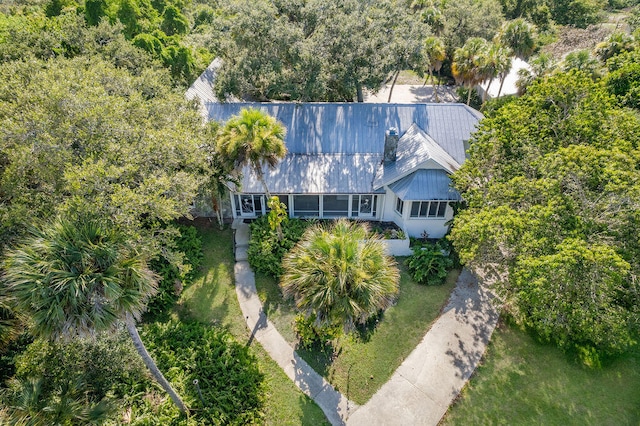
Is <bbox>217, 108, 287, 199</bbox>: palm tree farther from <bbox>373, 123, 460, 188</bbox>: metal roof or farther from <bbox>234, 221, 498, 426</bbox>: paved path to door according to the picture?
<bbox>234, 221, 498, 426</bbox>: paved path to door

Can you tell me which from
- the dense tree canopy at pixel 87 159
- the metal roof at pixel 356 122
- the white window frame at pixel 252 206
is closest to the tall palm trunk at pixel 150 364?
the dense tree canopy at pixel 87 159

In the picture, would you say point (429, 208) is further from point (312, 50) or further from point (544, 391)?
point (312, 50)

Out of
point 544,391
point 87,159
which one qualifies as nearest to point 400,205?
point 544,391

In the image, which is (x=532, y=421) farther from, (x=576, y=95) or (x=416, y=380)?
(x=576, y=95)

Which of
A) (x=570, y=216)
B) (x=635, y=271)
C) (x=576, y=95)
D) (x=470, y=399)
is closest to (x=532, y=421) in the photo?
(x=470, y=399)

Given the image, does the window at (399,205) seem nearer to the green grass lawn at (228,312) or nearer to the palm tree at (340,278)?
the palm tree at (340,278)

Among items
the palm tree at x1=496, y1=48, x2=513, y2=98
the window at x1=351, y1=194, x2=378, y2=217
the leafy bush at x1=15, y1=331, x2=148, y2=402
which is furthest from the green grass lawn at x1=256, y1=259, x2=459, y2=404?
the palm tree at x1=496, y1=48, x2=513, y2=98
